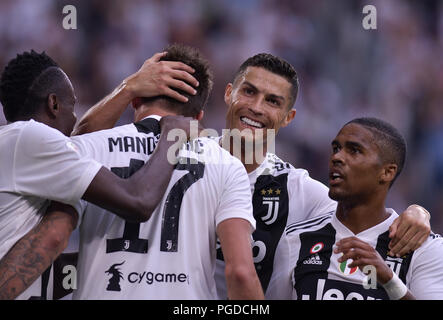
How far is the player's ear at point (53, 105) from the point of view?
3.25m

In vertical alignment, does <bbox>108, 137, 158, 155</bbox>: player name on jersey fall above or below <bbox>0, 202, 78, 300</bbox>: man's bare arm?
above

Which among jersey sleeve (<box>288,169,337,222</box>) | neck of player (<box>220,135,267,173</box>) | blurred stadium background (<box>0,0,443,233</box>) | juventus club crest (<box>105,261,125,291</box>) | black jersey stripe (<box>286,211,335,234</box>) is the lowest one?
juventus club crest (<box>105,261,125,291</box>)

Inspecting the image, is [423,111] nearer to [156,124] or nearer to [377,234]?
[377,234]

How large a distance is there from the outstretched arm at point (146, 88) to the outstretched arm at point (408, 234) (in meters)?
1.38

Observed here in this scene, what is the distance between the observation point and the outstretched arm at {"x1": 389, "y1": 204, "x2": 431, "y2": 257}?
11.7 feet

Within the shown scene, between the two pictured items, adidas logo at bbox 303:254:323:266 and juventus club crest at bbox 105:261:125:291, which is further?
adidas logo at bbox 303:254:323:266

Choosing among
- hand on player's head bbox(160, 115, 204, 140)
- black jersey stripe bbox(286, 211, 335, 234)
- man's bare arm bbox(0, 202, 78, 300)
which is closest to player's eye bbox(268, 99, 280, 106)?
black jersey stripe bbox(286, 211, 335, 234)

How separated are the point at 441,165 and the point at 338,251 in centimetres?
546

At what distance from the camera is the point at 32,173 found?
2.95m

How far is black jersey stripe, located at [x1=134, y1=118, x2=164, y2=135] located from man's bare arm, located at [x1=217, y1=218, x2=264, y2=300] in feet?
2.08

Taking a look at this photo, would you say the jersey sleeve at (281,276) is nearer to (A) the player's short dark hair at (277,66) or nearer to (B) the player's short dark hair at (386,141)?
(B) the player's short dark hair at (386,141)

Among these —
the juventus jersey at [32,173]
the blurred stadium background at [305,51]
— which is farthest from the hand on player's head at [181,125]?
the blurred stadium background at [305,51]

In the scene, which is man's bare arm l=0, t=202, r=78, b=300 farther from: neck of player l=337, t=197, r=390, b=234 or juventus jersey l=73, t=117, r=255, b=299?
neck of player l=337, t=197, r=390, b=234
